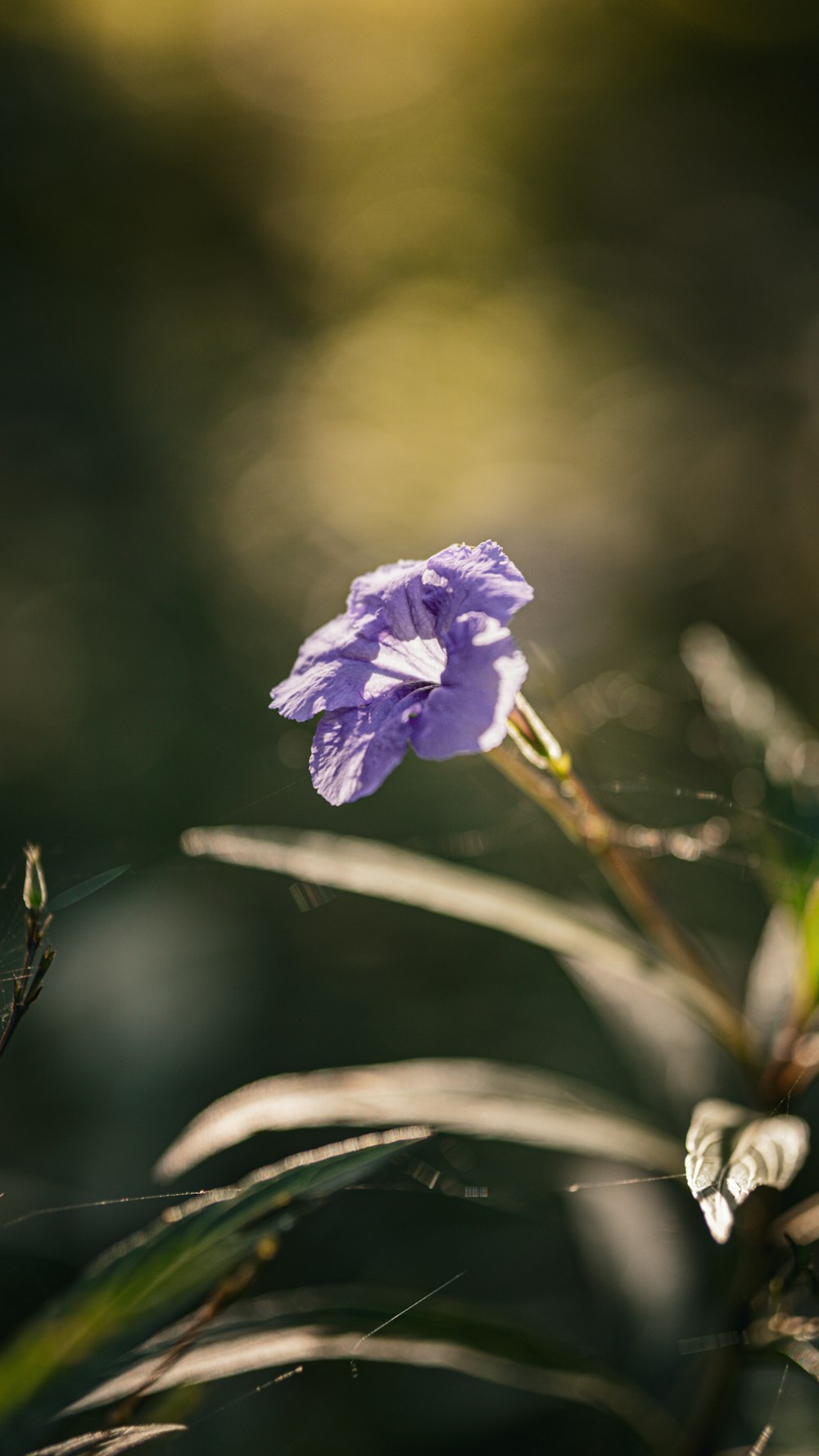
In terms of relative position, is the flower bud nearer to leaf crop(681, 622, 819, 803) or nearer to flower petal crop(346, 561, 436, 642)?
flower petal crop(346, 561, 436, 642)

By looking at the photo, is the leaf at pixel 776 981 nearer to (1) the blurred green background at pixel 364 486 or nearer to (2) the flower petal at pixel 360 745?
(1) the blurred green background at pixel 364 486

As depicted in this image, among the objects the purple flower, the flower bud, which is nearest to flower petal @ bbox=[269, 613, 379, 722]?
the purple flower

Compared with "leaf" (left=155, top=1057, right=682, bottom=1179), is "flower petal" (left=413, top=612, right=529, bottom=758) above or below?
above

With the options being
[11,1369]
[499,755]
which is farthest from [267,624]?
[11,1369]

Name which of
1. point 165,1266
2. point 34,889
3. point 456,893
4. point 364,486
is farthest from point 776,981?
point 364,486

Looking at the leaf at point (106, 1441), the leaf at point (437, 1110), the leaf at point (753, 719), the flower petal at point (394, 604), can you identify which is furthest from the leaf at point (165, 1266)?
the leaf at point (753, 719)

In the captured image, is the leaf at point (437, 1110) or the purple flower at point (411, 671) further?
the leaf at point (437, 1110)
